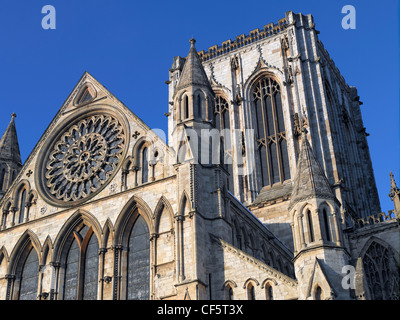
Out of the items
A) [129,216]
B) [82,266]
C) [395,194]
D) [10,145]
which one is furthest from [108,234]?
[395,194]

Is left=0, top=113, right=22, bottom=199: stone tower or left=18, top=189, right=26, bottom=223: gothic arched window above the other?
left=0, top=113, right=22, bottom=199: stone tower

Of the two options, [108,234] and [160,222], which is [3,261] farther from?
[160,222]

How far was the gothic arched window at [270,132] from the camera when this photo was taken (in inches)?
1860

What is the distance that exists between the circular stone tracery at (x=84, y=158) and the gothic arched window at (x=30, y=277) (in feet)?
9.35

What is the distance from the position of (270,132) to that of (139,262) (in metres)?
25.9

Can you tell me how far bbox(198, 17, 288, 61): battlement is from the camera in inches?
2137

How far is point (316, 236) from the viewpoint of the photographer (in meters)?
23.9

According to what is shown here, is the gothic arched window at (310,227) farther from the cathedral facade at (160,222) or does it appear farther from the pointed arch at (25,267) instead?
the pointed arch at (25,267)

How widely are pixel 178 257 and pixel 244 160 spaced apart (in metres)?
25.8

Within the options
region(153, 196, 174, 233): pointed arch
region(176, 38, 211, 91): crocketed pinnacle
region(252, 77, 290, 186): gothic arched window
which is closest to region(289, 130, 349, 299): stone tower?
region(153, 196, 174, 233): pointed arch

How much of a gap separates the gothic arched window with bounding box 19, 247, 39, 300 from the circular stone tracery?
2.85m

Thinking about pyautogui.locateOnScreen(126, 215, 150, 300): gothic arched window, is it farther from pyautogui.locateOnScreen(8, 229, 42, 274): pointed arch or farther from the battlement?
the battlement

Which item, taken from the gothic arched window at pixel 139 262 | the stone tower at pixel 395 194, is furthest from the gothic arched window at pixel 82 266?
the stone tower at pixel 395 194

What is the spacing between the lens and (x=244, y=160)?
48.7 m
